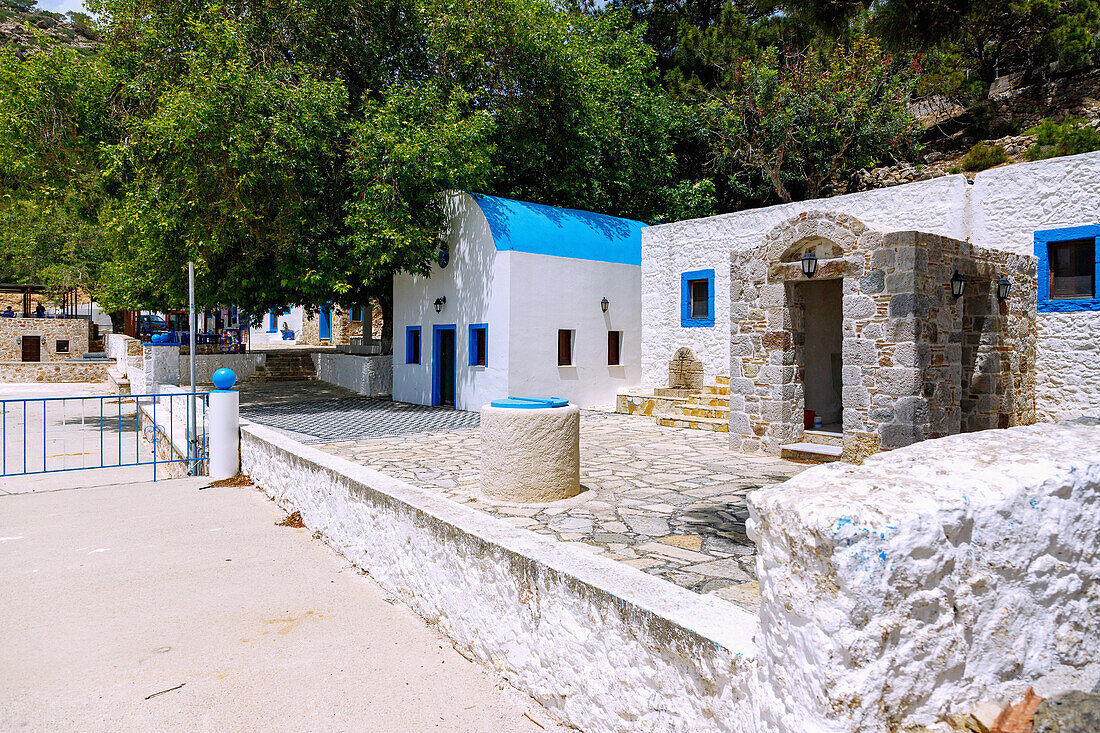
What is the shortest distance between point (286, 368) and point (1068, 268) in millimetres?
21352

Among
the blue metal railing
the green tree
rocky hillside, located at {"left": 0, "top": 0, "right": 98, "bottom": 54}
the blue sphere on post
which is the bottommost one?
the blue metal railing

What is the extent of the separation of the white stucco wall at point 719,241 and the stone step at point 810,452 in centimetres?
364

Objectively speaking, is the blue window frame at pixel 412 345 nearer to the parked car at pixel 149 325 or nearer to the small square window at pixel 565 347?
the small square window at pixel 565 347

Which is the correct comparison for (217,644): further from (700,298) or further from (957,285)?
(700,298)

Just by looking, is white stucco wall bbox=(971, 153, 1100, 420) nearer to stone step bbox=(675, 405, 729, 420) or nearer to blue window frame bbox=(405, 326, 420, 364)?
stone step bbox=(675, 405, 729, 420)

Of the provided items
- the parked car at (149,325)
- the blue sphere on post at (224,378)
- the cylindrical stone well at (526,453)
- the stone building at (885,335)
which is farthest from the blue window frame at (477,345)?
the parked car at (149,325)

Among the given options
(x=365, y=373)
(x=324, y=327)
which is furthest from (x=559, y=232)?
(x=324, y=327)

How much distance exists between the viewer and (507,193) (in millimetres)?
20234

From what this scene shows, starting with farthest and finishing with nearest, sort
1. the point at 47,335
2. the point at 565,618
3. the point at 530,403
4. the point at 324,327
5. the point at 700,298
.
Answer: the point at 324,327
the point at 47,335
the point at 700,298
the point at 530,403
the point at 565,618

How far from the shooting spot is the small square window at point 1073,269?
10109 mm

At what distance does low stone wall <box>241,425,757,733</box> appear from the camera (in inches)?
107

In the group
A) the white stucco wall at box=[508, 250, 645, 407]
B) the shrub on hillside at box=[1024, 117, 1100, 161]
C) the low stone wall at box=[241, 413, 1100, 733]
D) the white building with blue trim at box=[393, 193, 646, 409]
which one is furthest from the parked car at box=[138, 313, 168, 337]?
the low stone wall at box=[241, 413, 1100, 733]

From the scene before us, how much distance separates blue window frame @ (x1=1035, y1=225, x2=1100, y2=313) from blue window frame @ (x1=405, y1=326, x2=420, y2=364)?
12485 millimetres

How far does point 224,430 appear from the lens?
31.9 feet
